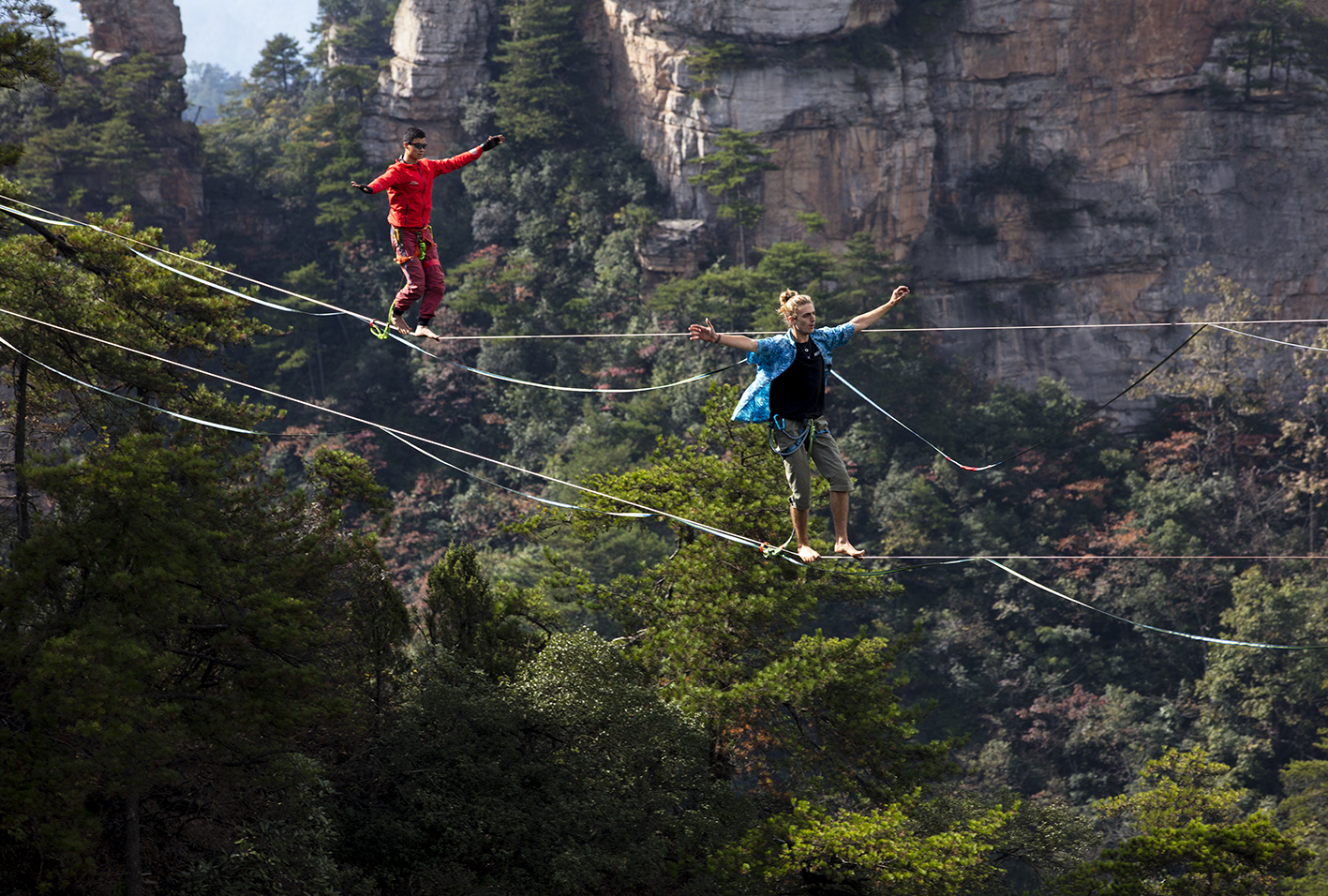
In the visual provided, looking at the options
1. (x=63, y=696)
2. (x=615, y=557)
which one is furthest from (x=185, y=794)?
(x=615, y=557)

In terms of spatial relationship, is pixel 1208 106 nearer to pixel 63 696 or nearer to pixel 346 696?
pixel 346 696

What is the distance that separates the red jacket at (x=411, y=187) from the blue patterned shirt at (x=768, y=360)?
3.16 metres

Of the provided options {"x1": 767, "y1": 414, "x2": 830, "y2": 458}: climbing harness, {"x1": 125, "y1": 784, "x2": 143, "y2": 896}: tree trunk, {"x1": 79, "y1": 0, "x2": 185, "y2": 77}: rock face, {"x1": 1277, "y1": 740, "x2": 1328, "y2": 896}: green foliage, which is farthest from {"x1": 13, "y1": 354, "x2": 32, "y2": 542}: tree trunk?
{"x1": 79, "y1": 0, "x2": 185, "y2": 77}: rock face

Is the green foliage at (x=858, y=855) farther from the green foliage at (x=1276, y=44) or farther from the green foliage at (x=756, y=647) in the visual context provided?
the green foliage at (x=1276, y=44)

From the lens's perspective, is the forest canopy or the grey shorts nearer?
the grey shorts

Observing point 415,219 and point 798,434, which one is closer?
point 798,434

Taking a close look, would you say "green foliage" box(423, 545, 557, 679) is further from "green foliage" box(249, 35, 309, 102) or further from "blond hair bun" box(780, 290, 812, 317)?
"green foliage" box(249, 35, 309, 102)

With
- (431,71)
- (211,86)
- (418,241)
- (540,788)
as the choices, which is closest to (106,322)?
(418,241)

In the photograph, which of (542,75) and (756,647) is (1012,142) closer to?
(542,75)

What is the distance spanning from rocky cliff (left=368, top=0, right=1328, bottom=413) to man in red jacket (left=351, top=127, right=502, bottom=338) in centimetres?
2900

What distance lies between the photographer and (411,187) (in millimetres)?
9250

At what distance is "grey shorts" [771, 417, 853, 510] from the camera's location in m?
7.79

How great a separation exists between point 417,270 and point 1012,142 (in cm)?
3402

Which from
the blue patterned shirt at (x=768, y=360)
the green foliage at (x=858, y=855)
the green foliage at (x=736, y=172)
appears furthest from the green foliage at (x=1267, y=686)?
the blue patterned shirt at (x=768, y=360)
